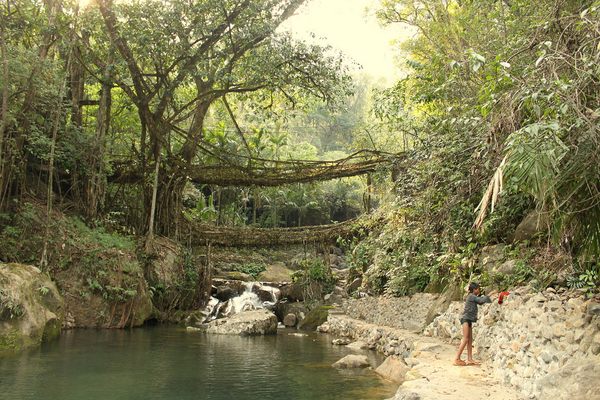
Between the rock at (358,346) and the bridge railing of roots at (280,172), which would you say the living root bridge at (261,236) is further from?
the rock at (358,346)

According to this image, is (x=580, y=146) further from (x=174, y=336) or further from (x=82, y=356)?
(x=174, y=336)

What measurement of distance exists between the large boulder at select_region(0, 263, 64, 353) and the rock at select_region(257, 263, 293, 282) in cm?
1219

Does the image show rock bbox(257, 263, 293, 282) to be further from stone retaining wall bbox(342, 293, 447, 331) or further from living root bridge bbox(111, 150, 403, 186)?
stone retaining wall bbox(342, 293, 447, 331)

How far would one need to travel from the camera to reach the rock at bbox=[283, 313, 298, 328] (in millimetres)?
17462

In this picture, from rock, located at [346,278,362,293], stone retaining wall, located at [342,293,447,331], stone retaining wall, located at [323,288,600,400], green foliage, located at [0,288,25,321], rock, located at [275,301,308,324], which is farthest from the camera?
rock, located at [275,301,308,324]

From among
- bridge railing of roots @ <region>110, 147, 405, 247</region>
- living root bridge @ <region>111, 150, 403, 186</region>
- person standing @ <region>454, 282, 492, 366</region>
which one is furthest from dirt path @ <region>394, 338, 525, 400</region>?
living root bridge @ <region>111, 150, 403, 186</region>

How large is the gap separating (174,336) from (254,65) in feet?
23.5

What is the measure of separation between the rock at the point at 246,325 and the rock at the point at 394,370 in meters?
6.03

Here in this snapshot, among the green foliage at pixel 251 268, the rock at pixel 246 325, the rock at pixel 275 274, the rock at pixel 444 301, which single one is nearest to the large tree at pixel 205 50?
the rock at pixel 246 325

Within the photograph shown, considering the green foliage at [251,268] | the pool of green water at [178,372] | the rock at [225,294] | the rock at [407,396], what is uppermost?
the green foliage at [251,268]

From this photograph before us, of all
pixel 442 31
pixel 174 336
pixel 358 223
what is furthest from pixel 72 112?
pixel 442 31

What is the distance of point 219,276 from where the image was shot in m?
21.8

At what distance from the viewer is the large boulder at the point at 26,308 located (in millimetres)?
10219

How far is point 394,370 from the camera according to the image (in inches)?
349
